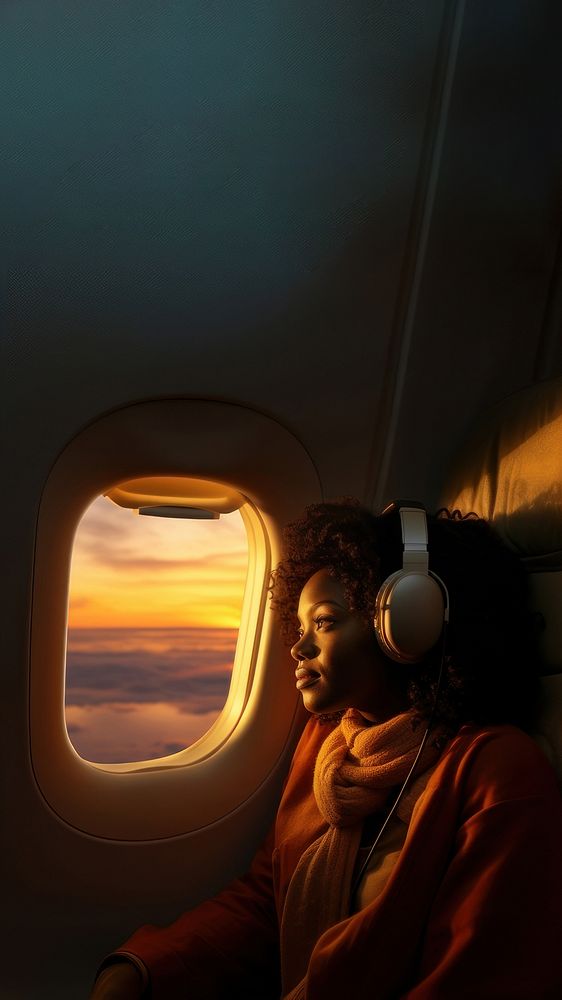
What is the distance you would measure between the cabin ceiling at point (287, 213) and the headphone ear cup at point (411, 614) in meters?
0.60

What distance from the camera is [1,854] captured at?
1.65 metres

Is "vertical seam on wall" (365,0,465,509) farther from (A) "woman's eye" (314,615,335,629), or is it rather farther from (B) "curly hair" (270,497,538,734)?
(A) "woman's eye" (314,615,335,629)

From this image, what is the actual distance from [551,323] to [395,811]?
3.55ft

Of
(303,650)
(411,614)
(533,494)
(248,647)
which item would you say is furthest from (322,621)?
(248,647)

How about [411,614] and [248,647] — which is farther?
[248,647]

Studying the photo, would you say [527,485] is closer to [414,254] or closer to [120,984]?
[414,254]

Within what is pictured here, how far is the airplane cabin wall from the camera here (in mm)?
1542

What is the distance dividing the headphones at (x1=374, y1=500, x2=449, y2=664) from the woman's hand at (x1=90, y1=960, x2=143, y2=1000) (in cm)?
65

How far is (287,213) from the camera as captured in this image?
166 centimetres

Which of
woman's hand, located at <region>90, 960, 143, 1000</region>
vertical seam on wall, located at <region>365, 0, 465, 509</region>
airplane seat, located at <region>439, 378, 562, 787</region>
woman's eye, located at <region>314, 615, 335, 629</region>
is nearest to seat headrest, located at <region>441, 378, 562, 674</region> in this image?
airplane seat, located at <region>439, 378, 562, 787</region>

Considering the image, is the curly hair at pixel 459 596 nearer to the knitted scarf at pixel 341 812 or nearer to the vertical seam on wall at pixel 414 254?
the knitted scarf at pixel 341 812

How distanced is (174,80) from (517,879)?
1.32 m

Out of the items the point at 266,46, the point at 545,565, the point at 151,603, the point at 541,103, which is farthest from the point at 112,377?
the point at 541,103

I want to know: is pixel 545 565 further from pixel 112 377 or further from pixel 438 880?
pixel 112 377
